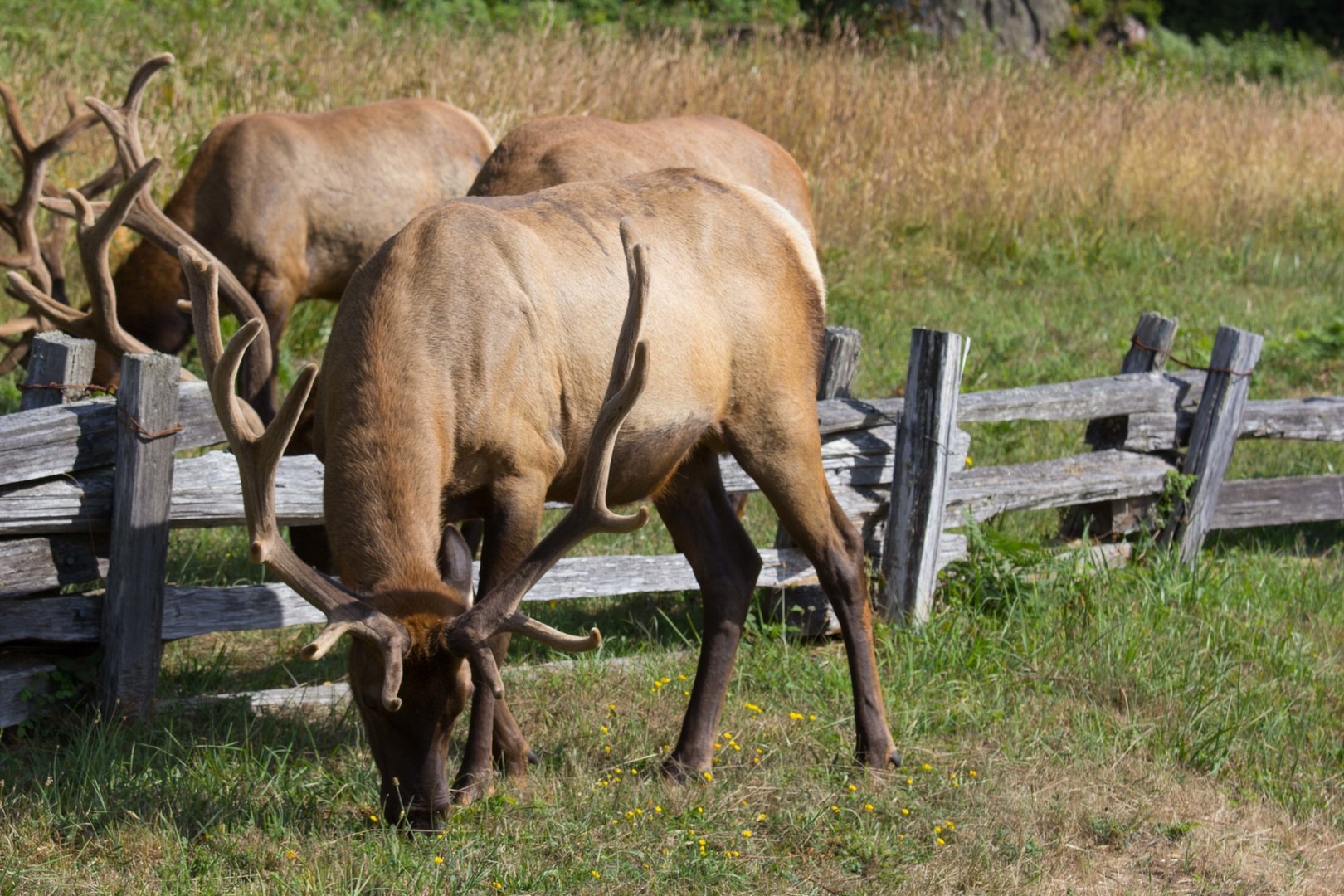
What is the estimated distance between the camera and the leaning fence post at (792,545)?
19.5 ft

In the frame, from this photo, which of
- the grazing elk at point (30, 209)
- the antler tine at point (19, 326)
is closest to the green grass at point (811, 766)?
the antler tine at point (19, 326)

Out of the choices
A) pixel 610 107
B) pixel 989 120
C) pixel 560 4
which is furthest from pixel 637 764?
pixel 560 4

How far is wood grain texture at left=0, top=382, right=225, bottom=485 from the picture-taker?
4.36m

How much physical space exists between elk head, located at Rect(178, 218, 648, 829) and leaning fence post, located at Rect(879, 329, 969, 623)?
93.8 inches

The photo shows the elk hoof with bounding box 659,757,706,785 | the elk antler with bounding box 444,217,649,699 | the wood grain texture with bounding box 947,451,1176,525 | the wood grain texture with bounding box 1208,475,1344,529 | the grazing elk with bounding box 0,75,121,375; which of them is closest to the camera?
the elk antler with bounding box 444,217,649,699

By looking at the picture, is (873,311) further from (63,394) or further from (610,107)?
(63,394)

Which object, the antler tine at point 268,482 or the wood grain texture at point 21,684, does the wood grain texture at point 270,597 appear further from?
the antler tine at point 268,482

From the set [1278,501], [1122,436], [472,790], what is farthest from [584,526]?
[1278,501]

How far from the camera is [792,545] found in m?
5.93

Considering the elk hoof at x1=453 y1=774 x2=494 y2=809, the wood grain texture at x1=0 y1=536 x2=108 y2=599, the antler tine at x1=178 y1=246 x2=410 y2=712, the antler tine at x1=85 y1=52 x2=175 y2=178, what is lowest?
the elk hoof at x1=453 y1=774 x2=494 y2=809

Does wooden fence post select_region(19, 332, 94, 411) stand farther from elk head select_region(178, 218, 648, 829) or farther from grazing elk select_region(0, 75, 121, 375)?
grazing elk select_region(0, 75, 121, 375)

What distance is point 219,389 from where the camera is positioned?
3.49 meters

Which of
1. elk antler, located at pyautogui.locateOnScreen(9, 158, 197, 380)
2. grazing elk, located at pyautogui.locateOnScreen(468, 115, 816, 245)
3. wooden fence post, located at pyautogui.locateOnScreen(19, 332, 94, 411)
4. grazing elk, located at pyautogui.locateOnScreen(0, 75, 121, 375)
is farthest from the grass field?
grazing elk, located at pyautogui.locateOnScreen(468, 115, 816, 245)

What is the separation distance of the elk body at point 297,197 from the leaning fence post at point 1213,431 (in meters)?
4.19
